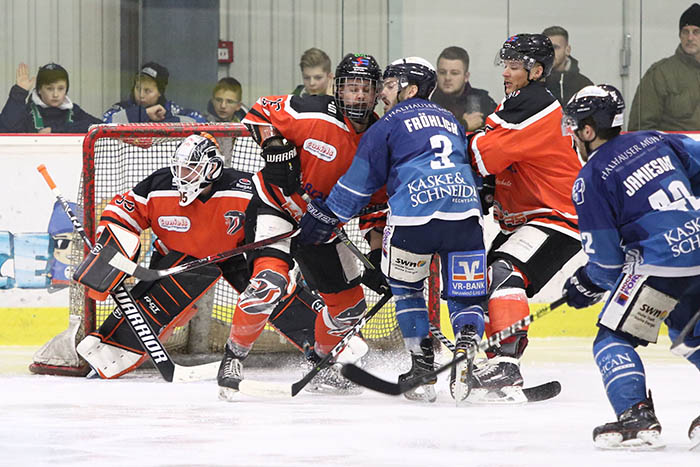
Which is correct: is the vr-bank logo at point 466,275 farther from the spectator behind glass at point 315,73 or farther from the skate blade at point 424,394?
the spectator behind glass at point 315,73

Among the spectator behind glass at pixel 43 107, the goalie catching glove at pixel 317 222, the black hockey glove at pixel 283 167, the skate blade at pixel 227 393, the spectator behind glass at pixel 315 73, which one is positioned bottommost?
the skate blade at pixel 227 393

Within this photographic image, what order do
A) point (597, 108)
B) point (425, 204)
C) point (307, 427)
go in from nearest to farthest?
point (597, 108) → point (307, 427) → point (425, 204)

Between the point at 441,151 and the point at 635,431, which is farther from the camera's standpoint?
the point at 441,151

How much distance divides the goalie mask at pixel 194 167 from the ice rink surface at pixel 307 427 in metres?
0.68

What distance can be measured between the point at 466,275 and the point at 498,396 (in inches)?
14.7

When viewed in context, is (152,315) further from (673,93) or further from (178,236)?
(673,93)

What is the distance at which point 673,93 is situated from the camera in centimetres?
494

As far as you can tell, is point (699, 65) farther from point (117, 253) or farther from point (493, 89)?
point (117, 253)

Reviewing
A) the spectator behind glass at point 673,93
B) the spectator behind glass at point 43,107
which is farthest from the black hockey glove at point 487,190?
the spectator behind glass at point 43,107

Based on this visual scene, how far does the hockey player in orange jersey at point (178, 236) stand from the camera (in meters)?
3.63

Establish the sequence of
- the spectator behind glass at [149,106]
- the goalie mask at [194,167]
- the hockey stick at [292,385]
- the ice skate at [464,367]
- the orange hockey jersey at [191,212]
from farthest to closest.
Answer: the spectator behind glass at [149,106] → the orange hockey jersey at [191,212] → the goalie mask at [194,167] → the hockey stick at [292,385] → the ice skate at [464,367]

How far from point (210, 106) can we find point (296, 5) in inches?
26.3

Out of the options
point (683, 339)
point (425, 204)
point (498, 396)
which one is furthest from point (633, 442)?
point (425, 204)

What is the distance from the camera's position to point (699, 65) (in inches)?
196
